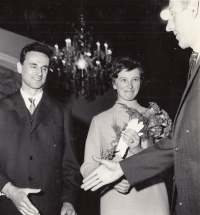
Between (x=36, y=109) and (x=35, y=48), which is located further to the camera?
(x=35, y=48)

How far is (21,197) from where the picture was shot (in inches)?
67.4

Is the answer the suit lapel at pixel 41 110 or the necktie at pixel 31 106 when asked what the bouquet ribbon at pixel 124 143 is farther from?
the necktie at pixel 31 106

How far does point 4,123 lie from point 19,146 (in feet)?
0.75

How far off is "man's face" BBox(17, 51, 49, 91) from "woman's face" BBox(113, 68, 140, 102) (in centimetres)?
71

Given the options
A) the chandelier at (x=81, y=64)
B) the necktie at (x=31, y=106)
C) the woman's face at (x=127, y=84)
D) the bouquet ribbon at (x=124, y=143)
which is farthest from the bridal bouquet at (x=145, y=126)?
the chandelier at (x=81, y=64)

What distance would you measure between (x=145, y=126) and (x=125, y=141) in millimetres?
225

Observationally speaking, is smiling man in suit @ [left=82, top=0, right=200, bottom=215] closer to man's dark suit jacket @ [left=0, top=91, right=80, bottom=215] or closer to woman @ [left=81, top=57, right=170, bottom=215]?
woman @ [left=81, top=57, right=170, bottom=215]

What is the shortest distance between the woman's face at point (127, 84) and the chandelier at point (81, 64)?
3.04 meters

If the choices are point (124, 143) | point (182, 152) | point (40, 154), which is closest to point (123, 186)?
point (124, 143)

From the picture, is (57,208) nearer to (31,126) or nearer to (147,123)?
(31,126)

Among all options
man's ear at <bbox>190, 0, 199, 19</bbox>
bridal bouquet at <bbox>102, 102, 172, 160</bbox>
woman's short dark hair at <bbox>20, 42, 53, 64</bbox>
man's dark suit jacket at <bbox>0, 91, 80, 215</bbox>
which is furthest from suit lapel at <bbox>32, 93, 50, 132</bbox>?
man's ear at <bbox>190, 0, 199, 19</bbox>

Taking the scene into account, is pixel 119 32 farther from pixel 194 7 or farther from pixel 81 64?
pixel 194 7

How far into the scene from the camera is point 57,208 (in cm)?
208

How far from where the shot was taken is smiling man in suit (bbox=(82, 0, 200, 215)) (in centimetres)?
130
